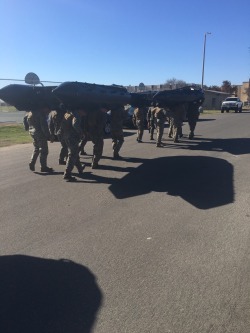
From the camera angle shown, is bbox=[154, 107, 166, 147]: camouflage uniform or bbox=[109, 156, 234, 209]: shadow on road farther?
bbox=[154, 107, 166, 147]: camouflage uniform

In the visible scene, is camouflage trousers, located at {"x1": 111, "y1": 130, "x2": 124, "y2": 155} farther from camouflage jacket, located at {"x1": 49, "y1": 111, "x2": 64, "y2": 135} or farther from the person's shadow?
the person's shadow

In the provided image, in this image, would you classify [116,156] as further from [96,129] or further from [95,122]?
[95,122]

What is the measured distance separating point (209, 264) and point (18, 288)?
2.18 metres

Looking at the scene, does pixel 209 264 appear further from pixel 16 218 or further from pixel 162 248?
pixel 16 218

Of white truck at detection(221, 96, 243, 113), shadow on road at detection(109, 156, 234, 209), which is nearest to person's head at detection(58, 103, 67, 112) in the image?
shadow on road at detection(109, 156, 234, 209)

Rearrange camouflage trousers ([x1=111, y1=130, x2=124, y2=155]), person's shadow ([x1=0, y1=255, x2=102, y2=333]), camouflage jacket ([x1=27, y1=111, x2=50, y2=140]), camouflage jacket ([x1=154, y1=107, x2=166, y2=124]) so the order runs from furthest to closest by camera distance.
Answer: camouflage jacket ([x1=154, y1=107, x2=166, y2=124]) → camouflage trousers ([x1=111, y1=130, x2=124, y2=155]) → camouflage jacket ([x1=27, y1=111, x2=50, y2=140]) → person's shadow ([x1=0, y1=255, x2=102, y2=333])

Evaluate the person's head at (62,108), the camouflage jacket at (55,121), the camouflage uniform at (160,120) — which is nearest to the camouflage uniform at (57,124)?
the camouflage jacket at (55,121)

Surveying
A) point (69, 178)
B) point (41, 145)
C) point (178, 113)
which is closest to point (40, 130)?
point (41, 145)

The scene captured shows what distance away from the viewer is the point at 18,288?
12.3 feet

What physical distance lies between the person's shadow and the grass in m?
11.7

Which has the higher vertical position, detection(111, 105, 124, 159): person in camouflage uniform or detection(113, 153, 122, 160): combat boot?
detection(111, 105, 124, 159): person in camouflage uniform

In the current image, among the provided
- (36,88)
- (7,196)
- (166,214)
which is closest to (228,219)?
(166,214)

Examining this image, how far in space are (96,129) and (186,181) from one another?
10.1 feet

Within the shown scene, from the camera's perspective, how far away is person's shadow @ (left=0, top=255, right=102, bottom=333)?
3152 millimetres
